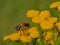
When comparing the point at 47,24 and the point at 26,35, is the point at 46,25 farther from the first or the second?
the point at 26,35

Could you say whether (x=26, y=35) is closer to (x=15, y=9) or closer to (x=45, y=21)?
(x=45, y=21)

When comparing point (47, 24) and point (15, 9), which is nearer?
point (47, 24)

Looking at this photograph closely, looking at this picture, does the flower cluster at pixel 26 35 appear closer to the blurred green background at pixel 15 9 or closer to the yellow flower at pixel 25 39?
the yellow flower at pixel 25 39

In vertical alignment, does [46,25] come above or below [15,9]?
above

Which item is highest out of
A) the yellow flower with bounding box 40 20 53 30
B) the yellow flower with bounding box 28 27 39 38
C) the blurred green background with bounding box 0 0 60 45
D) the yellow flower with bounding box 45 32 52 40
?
the yellow flower with bounding box 40 20 53 30

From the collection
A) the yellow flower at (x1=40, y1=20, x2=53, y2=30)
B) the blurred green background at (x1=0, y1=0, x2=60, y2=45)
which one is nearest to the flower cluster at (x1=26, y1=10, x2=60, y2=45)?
the yellow flower at (x1=40, y1=20, x2=53, y2=30)

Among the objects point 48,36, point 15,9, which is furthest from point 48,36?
point 15,9

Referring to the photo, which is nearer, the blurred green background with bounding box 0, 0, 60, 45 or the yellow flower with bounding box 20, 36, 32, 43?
the yellow flower with bounding box 20, 36, 32, 43

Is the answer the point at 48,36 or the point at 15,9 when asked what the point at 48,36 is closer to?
the point at 48,36

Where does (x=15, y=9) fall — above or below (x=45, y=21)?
below

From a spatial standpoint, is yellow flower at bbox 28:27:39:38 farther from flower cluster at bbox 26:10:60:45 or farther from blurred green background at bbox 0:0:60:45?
blurred green background at bbox 0:0:60:45

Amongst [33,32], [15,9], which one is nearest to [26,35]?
[33,32]
